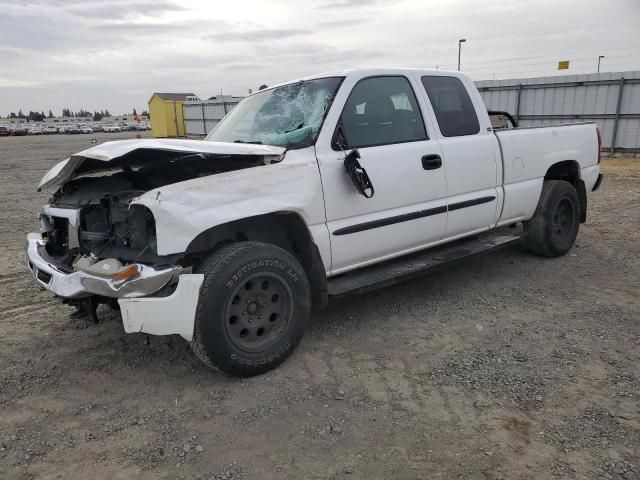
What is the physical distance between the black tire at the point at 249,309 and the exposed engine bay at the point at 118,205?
333 millimetres

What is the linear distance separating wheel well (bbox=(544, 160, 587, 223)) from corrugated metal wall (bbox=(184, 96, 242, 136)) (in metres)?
25.3

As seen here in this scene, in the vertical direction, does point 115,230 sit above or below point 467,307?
above

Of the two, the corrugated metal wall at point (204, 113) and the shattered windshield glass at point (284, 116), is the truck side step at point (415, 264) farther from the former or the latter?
the corrugated metal wall at point (204, 113)

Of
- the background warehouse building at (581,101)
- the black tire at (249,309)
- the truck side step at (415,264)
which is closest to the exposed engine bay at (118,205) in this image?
the black tire at (249,309)

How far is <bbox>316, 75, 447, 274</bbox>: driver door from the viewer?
144 inches

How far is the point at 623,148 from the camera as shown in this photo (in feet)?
51.7

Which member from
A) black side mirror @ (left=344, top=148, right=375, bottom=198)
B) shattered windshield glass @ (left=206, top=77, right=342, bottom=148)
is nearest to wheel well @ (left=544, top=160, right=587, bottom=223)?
black side mirror @ (left=344, top=148, right=375, bottom=198)

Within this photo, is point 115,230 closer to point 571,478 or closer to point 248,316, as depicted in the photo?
point 248,316

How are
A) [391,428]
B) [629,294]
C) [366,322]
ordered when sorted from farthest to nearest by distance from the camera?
[629,294] < [366,322] < [391,428]

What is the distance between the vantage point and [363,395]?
123 inches

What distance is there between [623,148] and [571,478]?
16.2 m

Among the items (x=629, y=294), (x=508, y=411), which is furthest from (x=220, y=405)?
(x=629, y=294)

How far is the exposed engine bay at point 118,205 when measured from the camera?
3201 mm

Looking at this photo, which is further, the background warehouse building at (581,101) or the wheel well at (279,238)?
the background warehouse building at (581,101)
